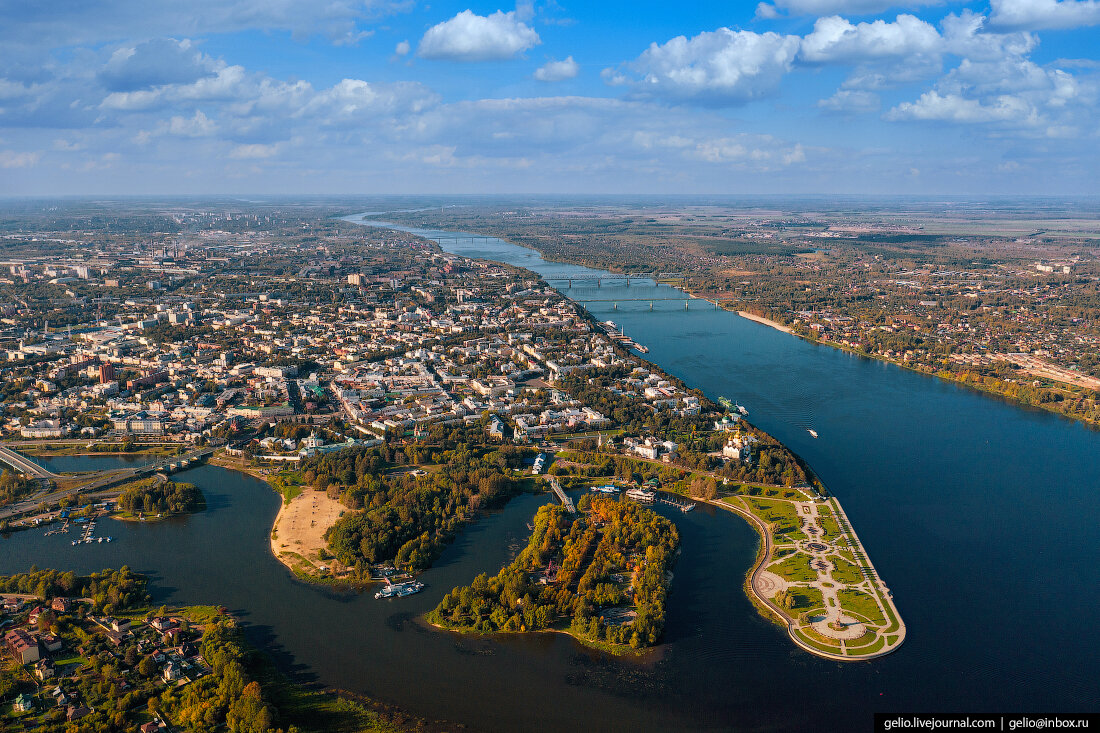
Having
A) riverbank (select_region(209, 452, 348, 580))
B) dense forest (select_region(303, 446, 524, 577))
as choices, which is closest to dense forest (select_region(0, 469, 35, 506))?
riverbank (select_region(209, 452, 348, 580))

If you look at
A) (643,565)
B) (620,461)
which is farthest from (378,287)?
(643,565)

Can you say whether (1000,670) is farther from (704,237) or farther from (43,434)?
(704,237)

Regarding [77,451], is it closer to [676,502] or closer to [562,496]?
[562,496]

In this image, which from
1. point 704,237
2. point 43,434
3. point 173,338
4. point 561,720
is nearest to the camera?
point 561,720

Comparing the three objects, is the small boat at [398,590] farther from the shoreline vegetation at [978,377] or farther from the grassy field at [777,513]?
the shoreline vegetation at [978,377]

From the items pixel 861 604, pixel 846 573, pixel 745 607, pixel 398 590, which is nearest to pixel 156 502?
pixel 398 590

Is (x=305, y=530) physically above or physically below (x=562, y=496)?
below

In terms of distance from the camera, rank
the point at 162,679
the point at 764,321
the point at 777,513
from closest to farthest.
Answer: the point at 162,679
the point at 777,513
the point at 764,321

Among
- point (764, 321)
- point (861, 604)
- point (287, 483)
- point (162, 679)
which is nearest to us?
point (162, 679)
